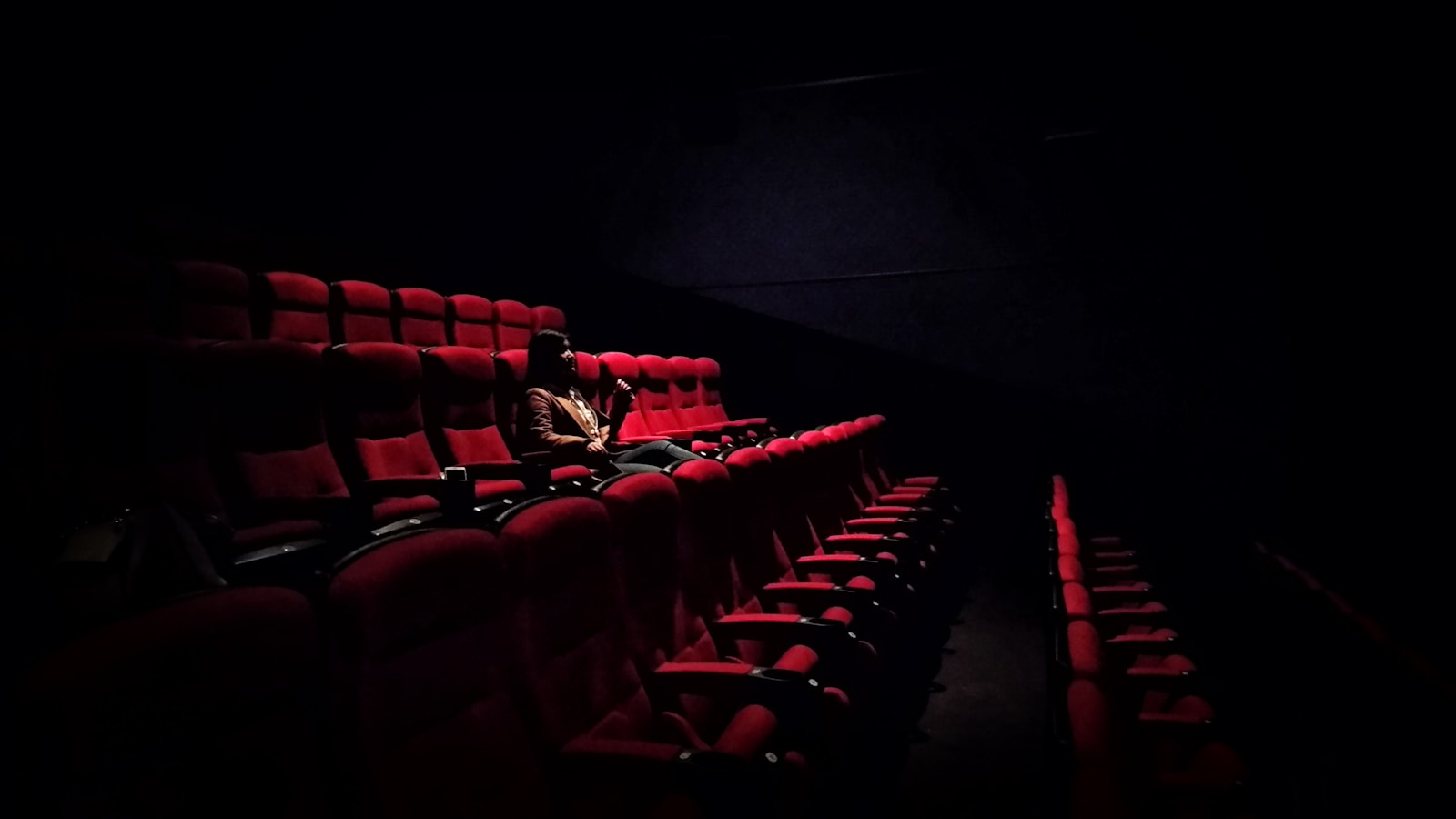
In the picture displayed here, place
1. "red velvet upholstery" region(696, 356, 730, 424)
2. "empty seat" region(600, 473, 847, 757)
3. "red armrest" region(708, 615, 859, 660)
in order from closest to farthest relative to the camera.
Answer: "empty seat" region(600, 473, 847, 757), "red armrest" region(708, 615, 859, 660), "red velvet upholstery" region(696, 356, 730, 424)

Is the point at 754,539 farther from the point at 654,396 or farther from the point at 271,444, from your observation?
the point at 654,396

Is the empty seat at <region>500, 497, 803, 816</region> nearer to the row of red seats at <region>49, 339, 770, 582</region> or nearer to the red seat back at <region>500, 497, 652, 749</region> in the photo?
the red seat back at <region>500, 497, 652, 749</region>

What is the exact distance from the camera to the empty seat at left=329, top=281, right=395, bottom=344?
172 centimetres

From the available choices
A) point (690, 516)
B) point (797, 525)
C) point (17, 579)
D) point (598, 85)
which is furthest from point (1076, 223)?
point (17, 579)

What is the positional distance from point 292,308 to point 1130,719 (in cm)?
160

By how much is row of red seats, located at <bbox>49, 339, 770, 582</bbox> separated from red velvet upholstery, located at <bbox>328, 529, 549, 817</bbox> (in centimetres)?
17

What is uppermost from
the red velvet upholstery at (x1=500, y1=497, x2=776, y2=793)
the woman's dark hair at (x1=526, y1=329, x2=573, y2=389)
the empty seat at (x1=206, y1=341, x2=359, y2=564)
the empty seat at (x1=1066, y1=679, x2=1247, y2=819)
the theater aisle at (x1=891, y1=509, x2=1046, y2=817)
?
the woman's dark hair at (x1=526, y1=329, x2=573, y2=389)

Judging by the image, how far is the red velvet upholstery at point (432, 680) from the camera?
1.44 ft

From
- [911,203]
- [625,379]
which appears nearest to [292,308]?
[625,379]

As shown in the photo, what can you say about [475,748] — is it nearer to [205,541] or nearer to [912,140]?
[205,541]

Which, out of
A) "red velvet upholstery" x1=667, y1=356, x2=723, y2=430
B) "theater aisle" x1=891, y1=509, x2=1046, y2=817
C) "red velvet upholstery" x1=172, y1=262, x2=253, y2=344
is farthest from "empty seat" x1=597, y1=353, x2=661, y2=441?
"theater aisle" x1=891, y1=509, x2=1046, y2=817

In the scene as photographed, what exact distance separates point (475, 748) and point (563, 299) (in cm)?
240

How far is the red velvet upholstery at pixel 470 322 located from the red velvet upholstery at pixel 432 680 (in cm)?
158

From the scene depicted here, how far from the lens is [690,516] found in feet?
2.89
